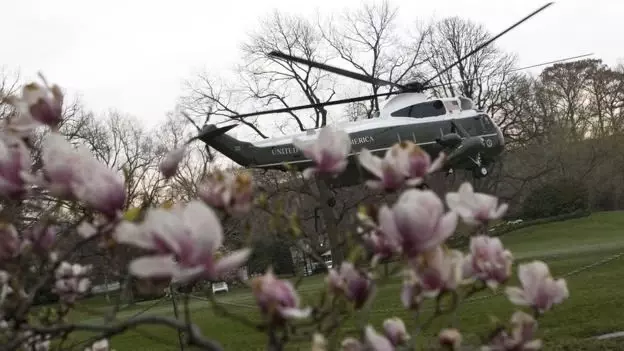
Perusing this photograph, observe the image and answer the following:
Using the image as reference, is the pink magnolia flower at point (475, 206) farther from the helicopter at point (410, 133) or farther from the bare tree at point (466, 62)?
the bare tree at point (466, 62)

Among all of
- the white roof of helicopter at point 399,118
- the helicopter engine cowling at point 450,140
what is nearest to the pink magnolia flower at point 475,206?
the white roof of helicopter at point 399,118

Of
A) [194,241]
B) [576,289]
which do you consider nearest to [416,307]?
[194,241]

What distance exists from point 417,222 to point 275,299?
7.5 inches

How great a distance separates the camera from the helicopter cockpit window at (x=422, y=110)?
11734 millimetres

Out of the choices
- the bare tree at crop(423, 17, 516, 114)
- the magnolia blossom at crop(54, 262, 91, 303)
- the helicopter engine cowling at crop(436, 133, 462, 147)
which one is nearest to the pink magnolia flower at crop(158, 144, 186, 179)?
the magnolia blossom at crop(54, 262, 91, 303)

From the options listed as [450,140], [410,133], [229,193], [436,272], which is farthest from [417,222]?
[410,133]

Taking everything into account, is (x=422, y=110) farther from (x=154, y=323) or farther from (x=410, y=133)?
(x=154, y=323)

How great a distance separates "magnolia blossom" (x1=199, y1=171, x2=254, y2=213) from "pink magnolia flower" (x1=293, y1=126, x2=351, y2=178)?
0.51ft

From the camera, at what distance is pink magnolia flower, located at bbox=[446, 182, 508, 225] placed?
98 centimetres

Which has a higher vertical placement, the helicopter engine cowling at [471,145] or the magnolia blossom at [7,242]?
the helicopter engine cowling at [471,145]

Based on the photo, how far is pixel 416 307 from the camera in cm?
93

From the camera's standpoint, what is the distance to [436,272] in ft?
2.82

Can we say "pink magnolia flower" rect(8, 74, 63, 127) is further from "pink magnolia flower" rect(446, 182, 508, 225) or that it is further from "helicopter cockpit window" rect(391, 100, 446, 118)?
"helicopter cockpit window" rect(391, 100, 446, 118)

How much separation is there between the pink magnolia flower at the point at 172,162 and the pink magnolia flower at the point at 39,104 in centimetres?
15
